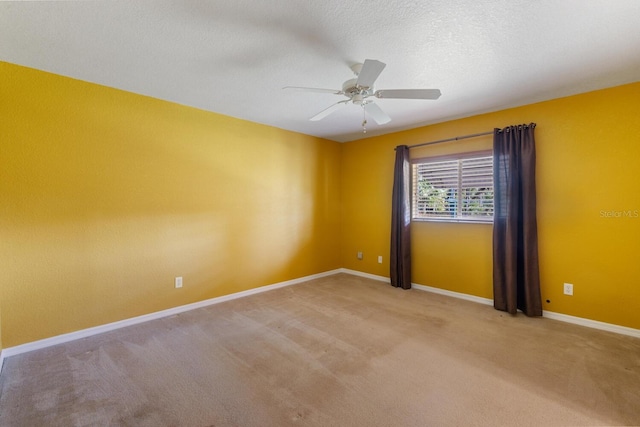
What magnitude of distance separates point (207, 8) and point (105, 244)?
2.39 m

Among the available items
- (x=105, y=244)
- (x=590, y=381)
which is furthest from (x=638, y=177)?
(x=105, y=244)

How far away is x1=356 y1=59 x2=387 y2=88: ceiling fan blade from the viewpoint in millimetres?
1732

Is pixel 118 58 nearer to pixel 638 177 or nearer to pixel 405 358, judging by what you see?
pixel 405 358

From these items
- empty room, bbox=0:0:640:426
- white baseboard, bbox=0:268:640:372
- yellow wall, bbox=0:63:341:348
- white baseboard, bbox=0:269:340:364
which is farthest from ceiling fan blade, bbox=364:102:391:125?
Answer: white baseboard, bbox=0:269:340:364

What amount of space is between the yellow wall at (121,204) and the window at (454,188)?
2.12m

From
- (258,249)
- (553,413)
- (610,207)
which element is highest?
(610,207)

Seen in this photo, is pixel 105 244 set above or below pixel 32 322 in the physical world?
above

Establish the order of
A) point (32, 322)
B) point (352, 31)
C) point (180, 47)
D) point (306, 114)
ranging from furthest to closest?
point (306, 114) < point (32, 322) < point (180, 47) < point (352, 31)

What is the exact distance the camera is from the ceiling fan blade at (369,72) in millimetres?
1732

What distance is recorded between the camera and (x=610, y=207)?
2.75 m

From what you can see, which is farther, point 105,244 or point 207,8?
point 105,244

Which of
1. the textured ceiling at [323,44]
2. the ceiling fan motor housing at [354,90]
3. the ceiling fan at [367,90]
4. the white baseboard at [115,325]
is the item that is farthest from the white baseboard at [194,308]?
the ceiling fan motor housing at [354,90]

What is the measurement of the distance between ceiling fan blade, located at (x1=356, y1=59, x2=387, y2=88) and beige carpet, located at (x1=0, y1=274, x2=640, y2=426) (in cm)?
215

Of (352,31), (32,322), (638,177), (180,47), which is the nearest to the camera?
(352,31)
